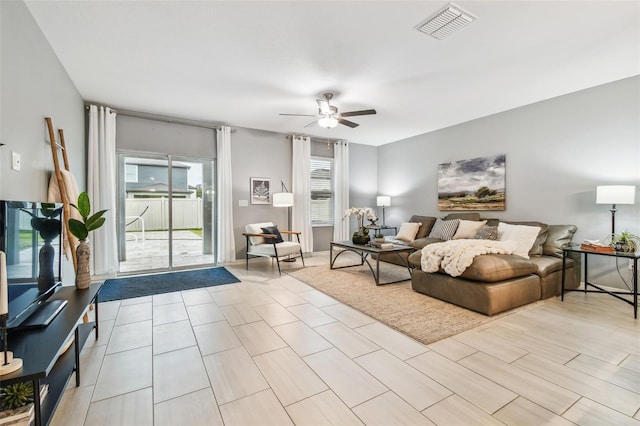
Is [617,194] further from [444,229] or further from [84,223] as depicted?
[84,223]

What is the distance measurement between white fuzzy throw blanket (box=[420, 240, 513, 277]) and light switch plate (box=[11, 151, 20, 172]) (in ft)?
12.5

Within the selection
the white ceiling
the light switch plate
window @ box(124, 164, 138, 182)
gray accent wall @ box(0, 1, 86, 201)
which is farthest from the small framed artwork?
the light switch plate

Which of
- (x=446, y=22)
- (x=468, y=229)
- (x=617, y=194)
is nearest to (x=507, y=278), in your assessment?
(x=617, y=194)

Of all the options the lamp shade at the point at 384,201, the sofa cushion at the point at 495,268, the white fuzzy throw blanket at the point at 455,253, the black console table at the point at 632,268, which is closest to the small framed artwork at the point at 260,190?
the lamp shade at the point at 384,201

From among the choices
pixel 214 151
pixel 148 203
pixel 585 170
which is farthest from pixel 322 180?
pixel 585 170

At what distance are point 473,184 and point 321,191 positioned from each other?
315cm

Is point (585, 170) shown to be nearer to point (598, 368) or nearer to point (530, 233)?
point (530, 233)

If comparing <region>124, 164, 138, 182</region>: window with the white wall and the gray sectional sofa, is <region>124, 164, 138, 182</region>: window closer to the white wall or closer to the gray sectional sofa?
the gray sectional sofa

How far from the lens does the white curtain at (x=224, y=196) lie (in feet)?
17.6

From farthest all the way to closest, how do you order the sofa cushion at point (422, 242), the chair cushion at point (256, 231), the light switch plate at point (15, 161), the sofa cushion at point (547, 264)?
the chair cushion at point (256, 231)
the sofa cushion at point (422, 242)
the sofa cushion at point (547, 264)
the light switch plate at point (15, 161)

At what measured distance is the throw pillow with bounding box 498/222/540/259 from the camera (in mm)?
3730

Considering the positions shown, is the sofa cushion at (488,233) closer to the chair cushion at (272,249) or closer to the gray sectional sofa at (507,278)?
the gray sectional sofa at (507,278)

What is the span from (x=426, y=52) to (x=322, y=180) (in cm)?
412

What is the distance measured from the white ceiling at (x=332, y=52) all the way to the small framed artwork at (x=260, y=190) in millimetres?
1706
